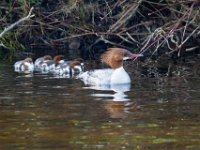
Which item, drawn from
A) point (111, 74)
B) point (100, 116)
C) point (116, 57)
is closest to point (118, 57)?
point (116, 57)

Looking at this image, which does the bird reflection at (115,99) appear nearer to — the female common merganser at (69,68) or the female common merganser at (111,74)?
the female common merganser at (111,74)

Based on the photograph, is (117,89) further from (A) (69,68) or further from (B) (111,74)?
(A) (69,68)

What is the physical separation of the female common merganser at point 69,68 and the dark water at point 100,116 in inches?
79.6

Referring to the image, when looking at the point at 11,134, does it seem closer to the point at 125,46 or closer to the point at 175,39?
the point at 175,39

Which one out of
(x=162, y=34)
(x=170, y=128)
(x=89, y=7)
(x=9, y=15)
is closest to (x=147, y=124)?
(x=170, y=128)

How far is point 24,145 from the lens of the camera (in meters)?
7.86

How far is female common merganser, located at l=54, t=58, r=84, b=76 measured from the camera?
15.3 m

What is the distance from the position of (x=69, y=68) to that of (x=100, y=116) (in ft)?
20.1

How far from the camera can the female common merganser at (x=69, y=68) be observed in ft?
50.2

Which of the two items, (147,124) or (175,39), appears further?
(175,39)

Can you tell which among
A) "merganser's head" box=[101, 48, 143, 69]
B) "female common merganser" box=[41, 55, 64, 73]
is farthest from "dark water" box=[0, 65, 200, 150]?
"female common merganser" box=[41, 55, 64, 73]

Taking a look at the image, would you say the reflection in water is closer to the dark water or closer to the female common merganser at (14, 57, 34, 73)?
the dark water

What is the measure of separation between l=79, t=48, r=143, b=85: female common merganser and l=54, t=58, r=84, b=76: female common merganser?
0.78 meters

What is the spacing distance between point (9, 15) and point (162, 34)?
481 cm
